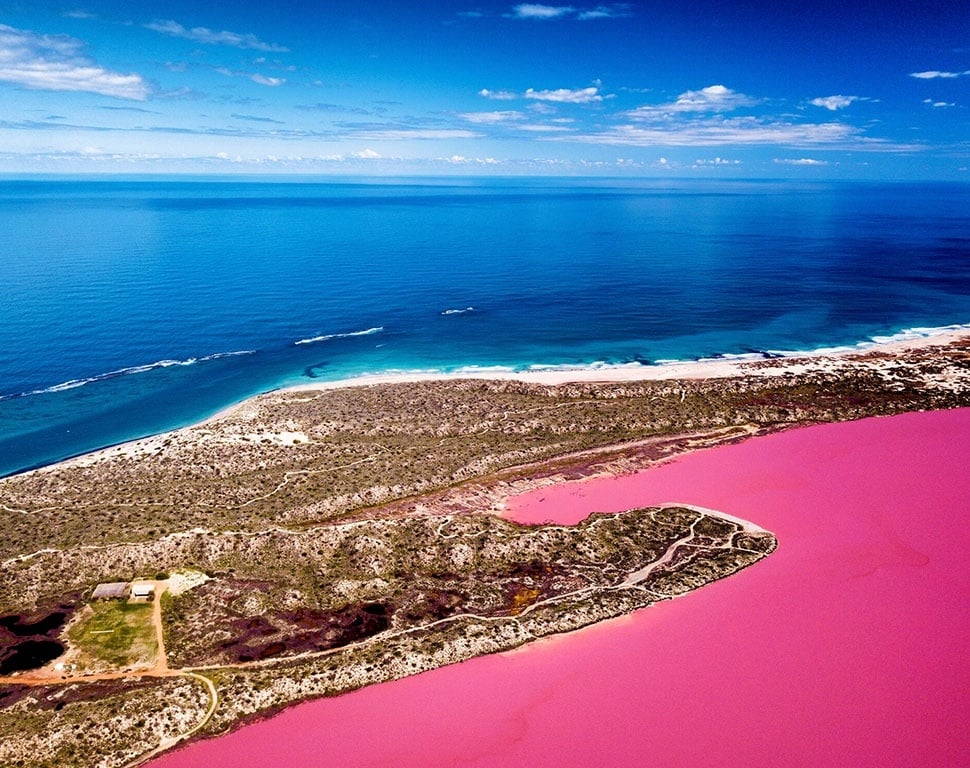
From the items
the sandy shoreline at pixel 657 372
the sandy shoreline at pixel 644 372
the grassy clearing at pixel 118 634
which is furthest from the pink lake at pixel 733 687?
the sandy shoreline at pixel 644 372

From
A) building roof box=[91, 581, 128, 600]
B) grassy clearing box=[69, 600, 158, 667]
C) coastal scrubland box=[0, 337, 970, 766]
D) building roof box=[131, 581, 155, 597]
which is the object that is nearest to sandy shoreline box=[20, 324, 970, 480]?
coastal scrubland box=[0, 337, 970, 766]

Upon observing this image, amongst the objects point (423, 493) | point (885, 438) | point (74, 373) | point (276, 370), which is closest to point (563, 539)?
point (423, 493)

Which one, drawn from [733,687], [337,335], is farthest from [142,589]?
[337,335]

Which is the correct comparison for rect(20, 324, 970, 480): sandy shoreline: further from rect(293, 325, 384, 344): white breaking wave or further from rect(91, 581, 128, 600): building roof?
rect(91, 581, 128, 600): building roof

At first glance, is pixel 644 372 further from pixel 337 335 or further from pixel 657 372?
pixel 337 335

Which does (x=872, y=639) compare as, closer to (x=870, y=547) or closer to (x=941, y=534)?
(x=870, y=547)

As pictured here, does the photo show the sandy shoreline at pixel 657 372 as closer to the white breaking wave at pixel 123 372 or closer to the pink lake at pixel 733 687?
the white breaking wave at pixel 123 372
